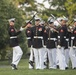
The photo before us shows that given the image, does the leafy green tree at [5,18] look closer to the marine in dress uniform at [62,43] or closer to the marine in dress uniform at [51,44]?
the marine in dress uniform at [51,44]

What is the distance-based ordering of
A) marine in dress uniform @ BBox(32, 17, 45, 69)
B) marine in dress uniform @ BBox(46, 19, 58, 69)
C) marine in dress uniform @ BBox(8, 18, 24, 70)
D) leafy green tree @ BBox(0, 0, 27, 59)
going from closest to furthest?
marine in dress uniform @ BBox(8, 18, 24, 70), marine in dress uniform @ BBox(32, 17, 45, 69), marine in dress uniform @ BBox(46, 19, 58, 69), leafy green tree @ BBox(0, 0, 27, 59)

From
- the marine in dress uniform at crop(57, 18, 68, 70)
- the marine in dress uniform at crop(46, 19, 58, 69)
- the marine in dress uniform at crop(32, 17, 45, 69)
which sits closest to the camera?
the marine in dress uniform at crop(57, 18, 68, 70)

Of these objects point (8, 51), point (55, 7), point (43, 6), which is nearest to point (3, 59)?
point (8, 51)

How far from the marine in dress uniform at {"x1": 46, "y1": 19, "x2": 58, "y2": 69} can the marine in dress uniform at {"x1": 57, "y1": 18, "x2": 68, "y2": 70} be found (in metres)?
0.46

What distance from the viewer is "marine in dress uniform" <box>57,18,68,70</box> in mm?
17562

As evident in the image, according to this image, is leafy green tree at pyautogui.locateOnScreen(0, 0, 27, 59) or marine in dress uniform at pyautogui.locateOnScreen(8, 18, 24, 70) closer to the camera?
marine in dress uniform at pyautogui.locateOnScreen(8, 18, 24, 70)

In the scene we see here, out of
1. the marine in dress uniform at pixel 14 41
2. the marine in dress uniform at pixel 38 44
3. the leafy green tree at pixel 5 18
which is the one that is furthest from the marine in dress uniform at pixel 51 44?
the leafy green tree at pixel 5 18

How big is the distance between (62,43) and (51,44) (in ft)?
2.03

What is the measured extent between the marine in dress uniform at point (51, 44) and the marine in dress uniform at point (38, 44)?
1.19 feet

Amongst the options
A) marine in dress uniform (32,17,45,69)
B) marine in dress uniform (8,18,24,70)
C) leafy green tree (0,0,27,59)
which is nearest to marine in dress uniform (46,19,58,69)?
marine in dress uniform (32,17,45,69)

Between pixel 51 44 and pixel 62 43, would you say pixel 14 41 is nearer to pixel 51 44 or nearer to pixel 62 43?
pixel 51 44

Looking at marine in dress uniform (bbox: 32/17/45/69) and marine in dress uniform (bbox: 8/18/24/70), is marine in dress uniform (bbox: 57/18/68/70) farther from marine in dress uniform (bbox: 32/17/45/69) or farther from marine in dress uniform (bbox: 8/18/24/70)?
marine in dress uniform (bbox: 8/18/24/70)

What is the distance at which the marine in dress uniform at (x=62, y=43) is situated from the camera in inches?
691

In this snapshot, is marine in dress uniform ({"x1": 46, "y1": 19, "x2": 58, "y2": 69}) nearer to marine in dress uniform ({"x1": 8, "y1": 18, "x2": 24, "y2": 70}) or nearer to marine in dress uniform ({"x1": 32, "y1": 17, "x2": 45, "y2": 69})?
marine in dress uniform ({"x1": 32, "y1": 17, "x2": 45, "y2": 69})
